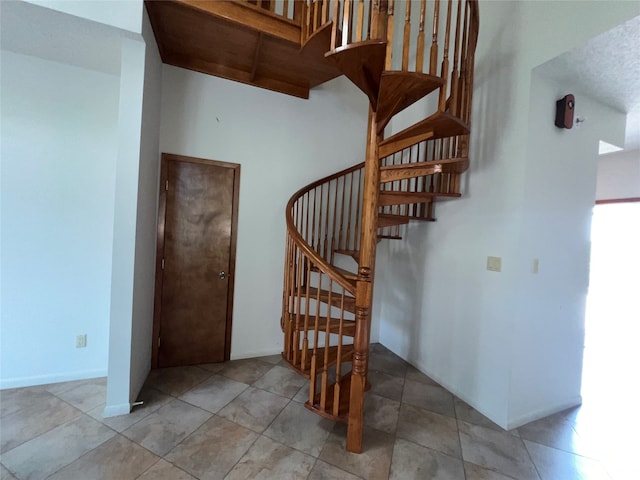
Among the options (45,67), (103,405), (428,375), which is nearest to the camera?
(103,405)

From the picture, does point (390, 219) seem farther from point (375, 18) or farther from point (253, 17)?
point (253, 17)

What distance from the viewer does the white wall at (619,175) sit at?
350cm

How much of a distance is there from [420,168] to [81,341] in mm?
3092

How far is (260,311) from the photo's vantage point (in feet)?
9.41

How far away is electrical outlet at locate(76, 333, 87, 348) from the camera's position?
2283 millimetres

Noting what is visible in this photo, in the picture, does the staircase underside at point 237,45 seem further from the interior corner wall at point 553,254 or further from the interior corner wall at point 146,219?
the interior corner wall at point 553,254

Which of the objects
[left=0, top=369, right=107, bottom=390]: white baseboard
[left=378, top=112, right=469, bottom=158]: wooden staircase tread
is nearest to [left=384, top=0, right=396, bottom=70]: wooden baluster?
[left=378, top=112, right=469, bottom=158]: wooden staircase tread

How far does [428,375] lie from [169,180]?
122 inches

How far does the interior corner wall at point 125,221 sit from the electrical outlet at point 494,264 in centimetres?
263

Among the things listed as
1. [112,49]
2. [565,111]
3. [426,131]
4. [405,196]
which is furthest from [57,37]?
[565,111]

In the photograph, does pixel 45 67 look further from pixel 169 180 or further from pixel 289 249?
pixel 289 249

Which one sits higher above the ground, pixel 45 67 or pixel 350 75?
pixel 45 67

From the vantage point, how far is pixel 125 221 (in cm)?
185

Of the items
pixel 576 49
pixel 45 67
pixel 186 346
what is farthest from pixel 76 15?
pixel 576 49
